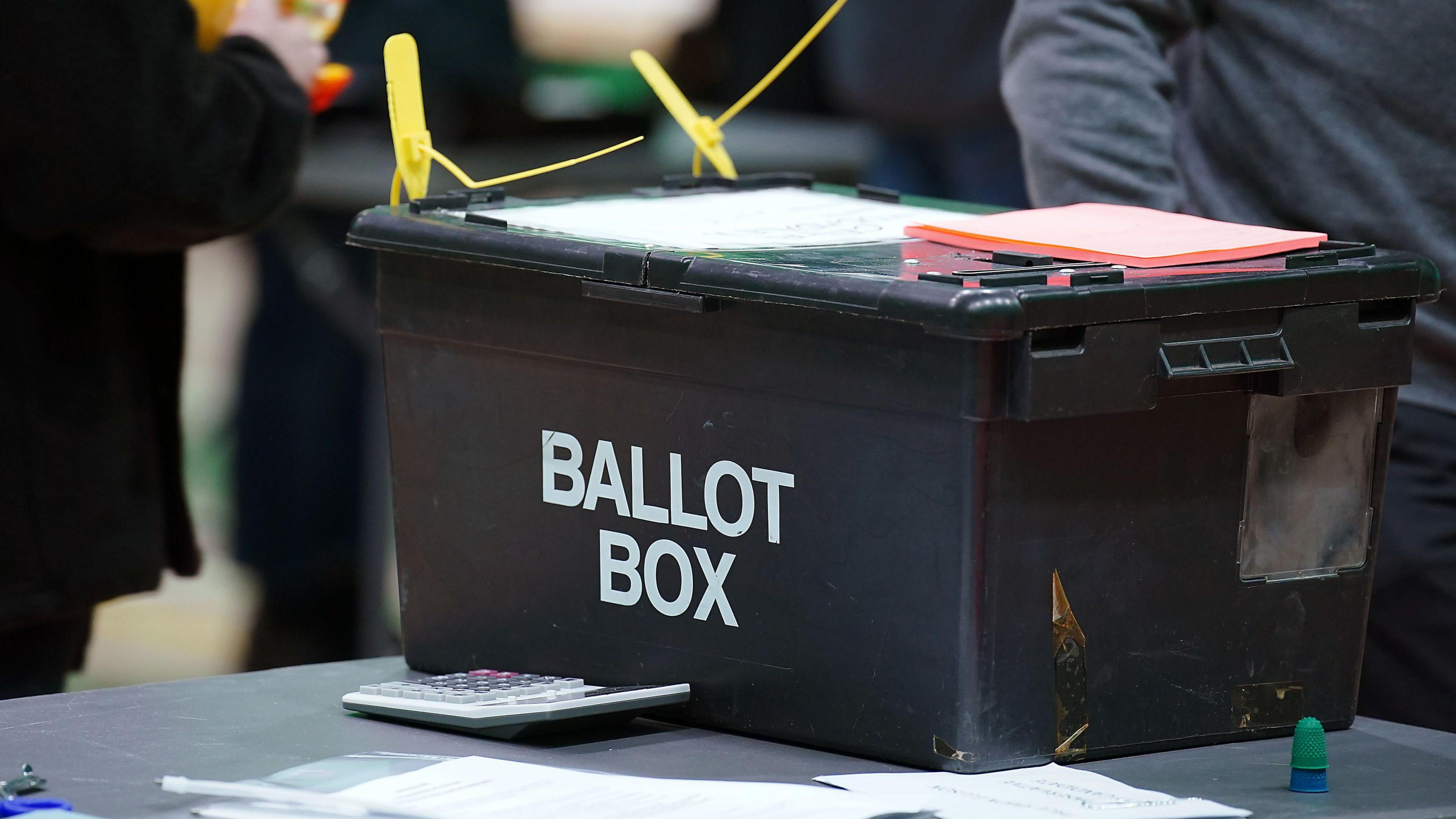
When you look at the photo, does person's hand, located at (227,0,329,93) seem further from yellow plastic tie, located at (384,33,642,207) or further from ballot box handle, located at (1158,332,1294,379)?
ballot box handle, located at (1158,332,1294,379)

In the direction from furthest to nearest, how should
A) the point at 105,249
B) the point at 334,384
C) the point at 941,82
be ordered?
the point at 334,384 → the point at 941,82 → the point at 105,249

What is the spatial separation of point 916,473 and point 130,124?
2.29 feet

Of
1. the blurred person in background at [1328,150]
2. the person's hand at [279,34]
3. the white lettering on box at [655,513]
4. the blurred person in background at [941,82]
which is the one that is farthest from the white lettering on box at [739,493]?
the blurred person in background at [941,82]

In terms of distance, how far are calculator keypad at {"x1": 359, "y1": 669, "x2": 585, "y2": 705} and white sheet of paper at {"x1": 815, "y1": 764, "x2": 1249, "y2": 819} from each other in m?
0.16

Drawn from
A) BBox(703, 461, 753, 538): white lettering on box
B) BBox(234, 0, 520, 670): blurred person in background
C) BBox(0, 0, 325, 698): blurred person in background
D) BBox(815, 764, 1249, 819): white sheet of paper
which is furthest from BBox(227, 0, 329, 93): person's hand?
BBox(234, 0, 520, 670): blurred person in background

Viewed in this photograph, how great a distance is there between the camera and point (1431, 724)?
1.36m

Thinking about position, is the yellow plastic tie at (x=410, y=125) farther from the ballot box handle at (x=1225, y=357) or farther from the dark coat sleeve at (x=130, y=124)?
the ballot box handle at (x=1225, y=357)

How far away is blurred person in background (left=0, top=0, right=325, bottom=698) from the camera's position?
1.30 m

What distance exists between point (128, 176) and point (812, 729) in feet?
2.22

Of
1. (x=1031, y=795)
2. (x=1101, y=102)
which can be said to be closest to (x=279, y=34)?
(x=1101, y=102)

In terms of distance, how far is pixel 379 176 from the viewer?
257cm

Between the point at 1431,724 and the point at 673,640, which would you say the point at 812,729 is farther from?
the point at 1431,724

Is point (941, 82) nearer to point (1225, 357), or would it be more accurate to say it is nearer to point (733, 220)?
point (733, 220)

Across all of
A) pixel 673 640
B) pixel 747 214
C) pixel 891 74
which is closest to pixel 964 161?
pixel 891 74
